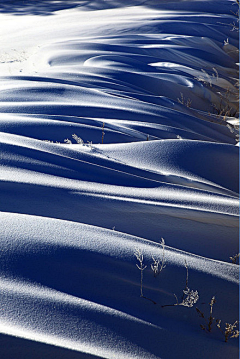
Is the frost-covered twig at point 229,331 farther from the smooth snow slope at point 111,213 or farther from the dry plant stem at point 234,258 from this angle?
the dry plant stem at point 234,258

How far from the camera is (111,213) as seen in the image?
216 centimetres

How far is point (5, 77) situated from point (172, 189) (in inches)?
120

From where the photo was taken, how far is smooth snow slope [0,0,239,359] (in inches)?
57.9

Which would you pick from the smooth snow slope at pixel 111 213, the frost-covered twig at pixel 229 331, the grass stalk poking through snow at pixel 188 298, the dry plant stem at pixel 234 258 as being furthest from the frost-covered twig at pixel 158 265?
the dry plant stem at pixel 234 258

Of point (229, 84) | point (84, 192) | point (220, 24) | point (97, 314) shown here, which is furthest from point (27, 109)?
point (220, 24)

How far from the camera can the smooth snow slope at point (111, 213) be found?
1.47 metres

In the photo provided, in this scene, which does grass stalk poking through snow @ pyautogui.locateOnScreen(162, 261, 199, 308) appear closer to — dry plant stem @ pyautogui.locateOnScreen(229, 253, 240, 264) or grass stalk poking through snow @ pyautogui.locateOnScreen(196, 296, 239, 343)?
grass stalk poking through snow @ pyautogui.locateOnScreen(196, 296, 239, 343)

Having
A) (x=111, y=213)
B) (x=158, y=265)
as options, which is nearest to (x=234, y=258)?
(x=158, y=265)

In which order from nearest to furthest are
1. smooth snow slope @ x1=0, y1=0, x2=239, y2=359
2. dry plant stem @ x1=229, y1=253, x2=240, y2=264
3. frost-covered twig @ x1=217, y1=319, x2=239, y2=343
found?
smooth snow slope @ x1=0, y1=0, x2=239, y2=359 → frost-covered twig @ x1=217, y1=319, x2=239, y2=343 → dry plant stem @ x1=229, y1=253, x2=240, y2=264

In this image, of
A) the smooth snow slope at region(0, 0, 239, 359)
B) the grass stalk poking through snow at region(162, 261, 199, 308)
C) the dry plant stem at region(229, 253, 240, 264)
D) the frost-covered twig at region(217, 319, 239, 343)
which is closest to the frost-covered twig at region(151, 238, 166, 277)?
the smooth snow slope at region(0, 0, 239, 359)

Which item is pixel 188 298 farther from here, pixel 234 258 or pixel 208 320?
pixel 234 258

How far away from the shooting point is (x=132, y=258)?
182cm

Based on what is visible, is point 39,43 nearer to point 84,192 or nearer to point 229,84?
point 229,84

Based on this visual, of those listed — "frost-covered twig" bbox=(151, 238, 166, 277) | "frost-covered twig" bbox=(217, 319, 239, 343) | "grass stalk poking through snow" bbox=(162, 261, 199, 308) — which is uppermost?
"frost-covered twig" bbox=(151, 238, 166, 277)
